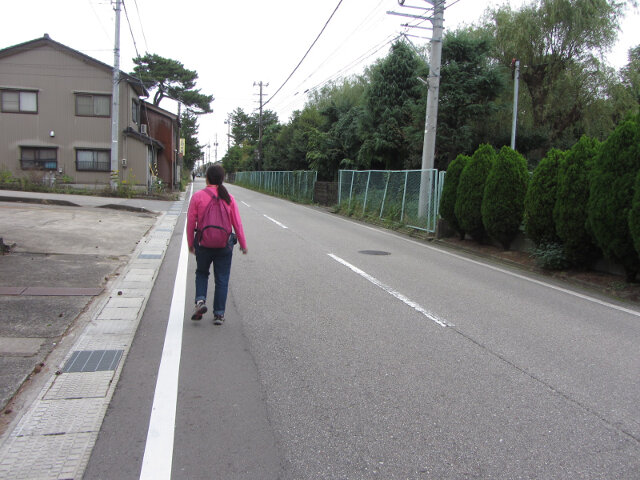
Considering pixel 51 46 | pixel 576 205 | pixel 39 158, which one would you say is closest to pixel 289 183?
pixel 39 158

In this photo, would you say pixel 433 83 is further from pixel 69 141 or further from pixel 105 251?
pixel 69 141

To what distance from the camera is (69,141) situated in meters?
29.2

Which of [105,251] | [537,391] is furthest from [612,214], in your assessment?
[105,251]

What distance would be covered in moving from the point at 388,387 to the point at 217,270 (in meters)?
2.36

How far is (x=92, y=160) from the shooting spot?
97.1 ft

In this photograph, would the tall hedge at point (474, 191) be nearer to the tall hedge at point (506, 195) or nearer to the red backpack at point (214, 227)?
the tall hedge at point (506, 195)

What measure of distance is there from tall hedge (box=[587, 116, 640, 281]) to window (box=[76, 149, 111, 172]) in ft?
91.6

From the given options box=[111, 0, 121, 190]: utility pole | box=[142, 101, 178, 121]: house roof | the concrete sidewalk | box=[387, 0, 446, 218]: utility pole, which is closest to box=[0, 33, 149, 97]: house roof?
box=[111, 0, 121, 190]: utility pole

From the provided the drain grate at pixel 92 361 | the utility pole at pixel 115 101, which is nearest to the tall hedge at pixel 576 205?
the drain grate at pixel 92 361

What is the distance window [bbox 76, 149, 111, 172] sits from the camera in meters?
29.5

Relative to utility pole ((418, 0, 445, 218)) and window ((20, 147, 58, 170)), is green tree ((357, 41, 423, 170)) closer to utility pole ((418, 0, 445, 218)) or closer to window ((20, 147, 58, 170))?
utility pole ((418, 0, 445, 218))

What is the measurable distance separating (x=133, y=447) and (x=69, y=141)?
30.4m

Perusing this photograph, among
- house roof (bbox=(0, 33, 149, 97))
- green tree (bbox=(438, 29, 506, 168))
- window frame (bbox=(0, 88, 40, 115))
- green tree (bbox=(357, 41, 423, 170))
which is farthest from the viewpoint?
window frame (bbox=(0, 88, 40, 115))

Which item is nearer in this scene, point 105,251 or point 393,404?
point 393,404
